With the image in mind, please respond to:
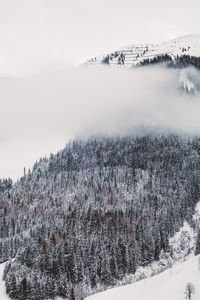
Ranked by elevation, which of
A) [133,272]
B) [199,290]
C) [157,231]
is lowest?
[133,272]

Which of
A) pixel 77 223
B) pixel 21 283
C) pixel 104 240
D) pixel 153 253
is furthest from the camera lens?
pixel 77 223

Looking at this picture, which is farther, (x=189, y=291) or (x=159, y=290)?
(x=159, y=290)

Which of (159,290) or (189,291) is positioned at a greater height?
(189,291)

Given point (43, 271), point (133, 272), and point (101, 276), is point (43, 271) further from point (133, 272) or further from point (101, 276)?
point (133, 272)

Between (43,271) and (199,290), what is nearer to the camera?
(199,290)

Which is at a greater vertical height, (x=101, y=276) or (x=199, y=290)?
(x=199, y=290)

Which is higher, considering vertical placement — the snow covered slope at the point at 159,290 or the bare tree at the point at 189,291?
the bare tree at the point at 189,291

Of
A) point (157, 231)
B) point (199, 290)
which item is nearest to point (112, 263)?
point (157, 231)

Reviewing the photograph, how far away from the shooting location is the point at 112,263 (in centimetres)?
14512

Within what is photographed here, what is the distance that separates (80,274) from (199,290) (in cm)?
10272

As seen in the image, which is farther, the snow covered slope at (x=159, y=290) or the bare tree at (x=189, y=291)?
the snow covered slope at (x=159, y=290)

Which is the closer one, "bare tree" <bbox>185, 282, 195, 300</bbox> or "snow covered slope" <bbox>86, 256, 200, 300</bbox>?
"bare tree" <bbox>185, 282, 195, 300</bbox>

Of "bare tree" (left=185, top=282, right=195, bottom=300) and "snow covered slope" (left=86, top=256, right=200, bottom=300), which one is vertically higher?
"bare tree" (left=185, top=282, right=195, bottom=300)

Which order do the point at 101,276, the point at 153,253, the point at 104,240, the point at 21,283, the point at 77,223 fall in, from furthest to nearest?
1. the point at 77,223
2. the point at 104,240
3. the point at 153,253
4. the point at 101,276
5. the point at 21,283
